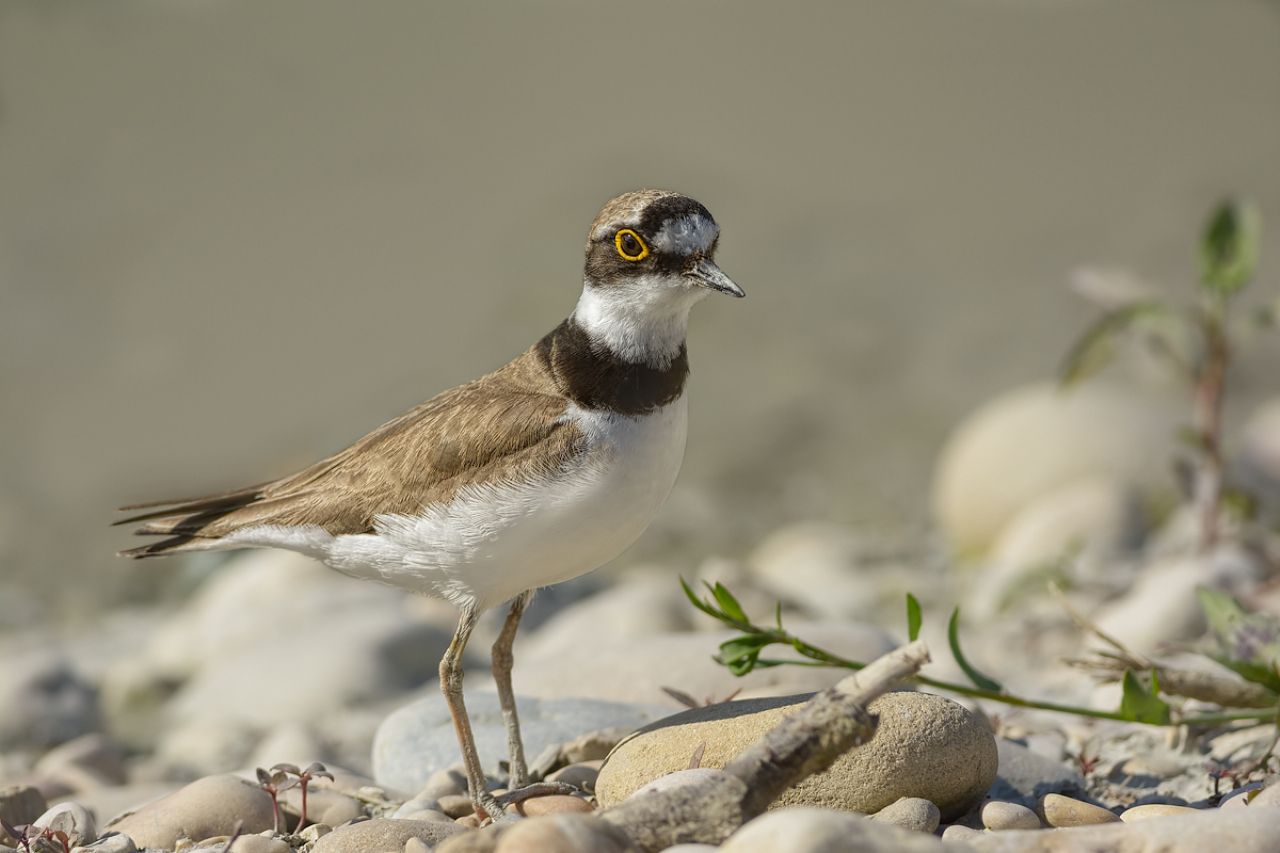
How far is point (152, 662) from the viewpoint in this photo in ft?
30.1

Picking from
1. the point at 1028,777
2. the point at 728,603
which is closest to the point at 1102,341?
the point at 1028,777

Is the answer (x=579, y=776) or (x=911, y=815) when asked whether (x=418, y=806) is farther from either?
(x=911, y=815)

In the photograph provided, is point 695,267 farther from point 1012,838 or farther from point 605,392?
point 1012,838

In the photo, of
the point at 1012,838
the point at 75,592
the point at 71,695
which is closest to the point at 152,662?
the point at 71,695

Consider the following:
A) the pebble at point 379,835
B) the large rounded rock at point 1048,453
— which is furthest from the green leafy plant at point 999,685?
the large rounded rock at point 1048,453

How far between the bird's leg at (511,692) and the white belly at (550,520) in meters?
0.38

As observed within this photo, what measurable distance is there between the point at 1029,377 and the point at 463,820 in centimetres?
1215

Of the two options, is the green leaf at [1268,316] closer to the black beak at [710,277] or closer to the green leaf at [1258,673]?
the green leaf at [1258,673]

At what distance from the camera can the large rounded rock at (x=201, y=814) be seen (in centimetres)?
436

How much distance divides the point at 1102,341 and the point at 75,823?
16.5ft

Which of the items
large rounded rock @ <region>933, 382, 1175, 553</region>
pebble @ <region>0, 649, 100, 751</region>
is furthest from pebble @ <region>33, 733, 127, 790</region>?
large rounded rock @ <region>933, 382, 1175, 553</region>

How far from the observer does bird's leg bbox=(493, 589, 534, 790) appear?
4785 millimetres

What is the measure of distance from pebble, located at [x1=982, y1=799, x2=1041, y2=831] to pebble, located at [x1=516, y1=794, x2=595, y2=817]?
47.1 inches

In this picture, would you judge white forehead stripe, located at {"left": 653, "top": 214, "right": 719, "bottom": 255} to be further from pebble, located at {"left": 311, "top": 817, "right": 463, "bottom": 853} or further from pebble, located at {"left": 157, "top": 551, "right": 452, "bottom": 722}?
pebble, located at {"left": 157, "top": 551, "right": 452, "bottom": 722}
